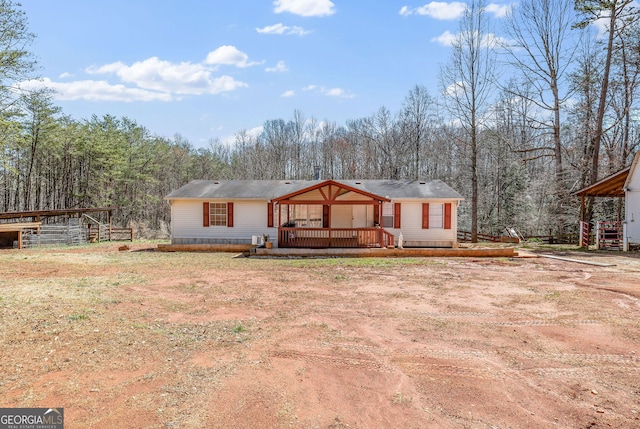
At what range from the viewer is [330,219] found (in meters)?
17.5

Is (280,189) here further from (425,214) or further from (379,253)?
(425,214)

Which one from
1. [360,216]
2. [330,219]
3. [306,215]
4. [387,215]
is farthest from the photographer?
[306,215]

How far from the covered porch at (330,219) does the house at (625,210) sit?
34.2ft

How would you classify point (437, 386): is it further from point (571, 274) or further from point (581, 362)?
point (571, 274)

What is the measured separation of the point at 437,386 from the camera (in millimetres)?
3855

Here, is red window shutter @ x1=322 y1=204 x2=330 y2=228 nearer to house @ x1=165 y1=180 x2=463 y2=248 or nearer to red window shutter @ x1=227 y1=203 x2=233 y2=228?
house @ x1=165 y1=180 x2=463 y2=248

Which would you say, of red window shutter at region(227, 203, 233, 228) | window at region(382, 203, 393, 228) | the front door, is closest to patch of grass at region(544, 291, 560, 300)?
window at region(382, 203, 393, 228)

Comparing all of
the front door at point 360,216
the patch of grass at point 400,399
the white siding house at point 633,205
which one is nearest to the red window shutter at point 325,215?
the front door at point 360,216

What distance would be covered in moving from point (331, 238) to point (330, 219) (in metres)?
1.53

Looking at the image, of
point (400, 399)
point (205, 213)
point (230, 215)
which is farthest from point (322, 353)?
point (205, 213)

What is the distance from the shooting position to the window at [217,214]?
1795cm

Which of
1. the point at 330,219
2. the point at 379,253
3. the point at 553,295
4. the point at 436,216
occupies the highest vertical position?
the point at 436,216

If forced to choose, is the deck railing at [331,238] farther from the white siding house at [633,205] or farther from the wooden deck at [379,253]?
the white siding house at [633,205]

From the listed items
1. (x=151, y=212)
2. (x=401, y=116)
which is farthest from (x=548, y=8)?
(x=151, y=212)
